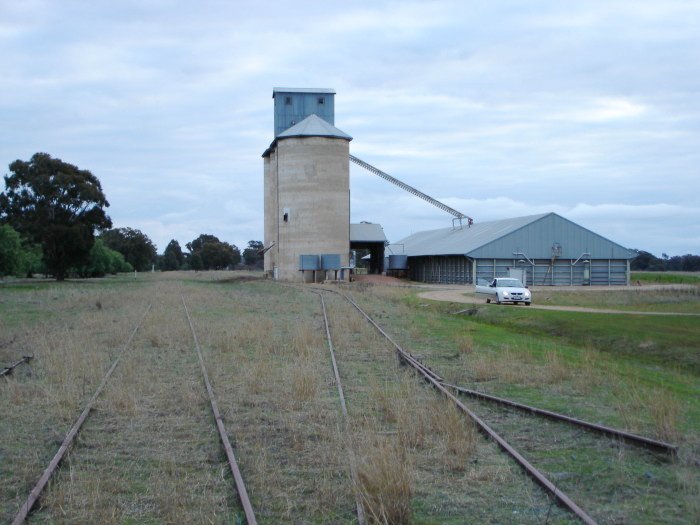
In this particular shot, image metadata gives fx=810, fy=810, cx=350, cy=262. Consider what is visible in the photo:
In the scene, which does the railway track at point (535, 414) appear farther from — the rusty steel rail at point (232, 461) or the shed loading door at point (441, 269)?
the shed loading door at point (441, 269)

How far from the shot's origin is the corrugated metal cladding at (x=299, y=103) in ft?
259

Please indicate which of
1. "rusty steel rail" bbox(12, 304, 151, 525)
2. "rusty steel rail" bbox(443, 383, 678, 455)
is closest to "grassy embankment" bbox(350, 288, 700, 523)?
"rusty steel rail" bbox(443, 383, 678, 455)

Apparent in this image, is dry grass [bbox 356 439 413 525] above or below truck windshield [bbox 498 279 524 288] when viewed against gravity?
below

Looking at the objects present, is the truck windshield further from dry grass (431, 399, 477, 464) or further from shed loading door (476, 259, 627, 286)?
dry grass (431, 399, 477, 464)

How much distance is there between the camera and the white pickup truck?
39031 millimetres

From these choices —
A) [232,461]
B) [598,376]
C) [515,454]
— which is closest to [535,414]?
[515,454]

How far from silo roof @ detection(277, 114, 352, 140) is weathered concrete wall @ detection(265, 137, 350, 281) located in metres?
0.39

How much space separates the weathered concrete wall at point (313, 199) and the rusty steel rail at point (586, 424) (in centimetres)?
5654

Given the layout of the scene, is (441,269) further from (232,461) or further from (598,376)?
(232,461)

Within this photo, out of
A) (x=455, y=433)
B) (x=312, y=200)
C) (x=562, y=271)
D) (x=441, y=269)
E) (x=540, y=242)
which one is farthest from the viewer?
(x=441, y=269)

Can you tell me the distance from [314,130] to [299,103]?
10.2 meters

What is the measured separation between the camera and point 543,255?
6334cm

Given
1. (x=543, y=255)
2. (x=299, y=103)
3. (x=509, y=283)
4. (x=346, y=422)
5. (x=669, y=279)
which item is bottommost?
(x=346, y=422)

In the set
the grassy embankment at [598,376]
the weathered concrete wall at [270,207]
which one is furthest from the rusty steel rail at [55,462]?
the weathered concrete wall at [270,207]
